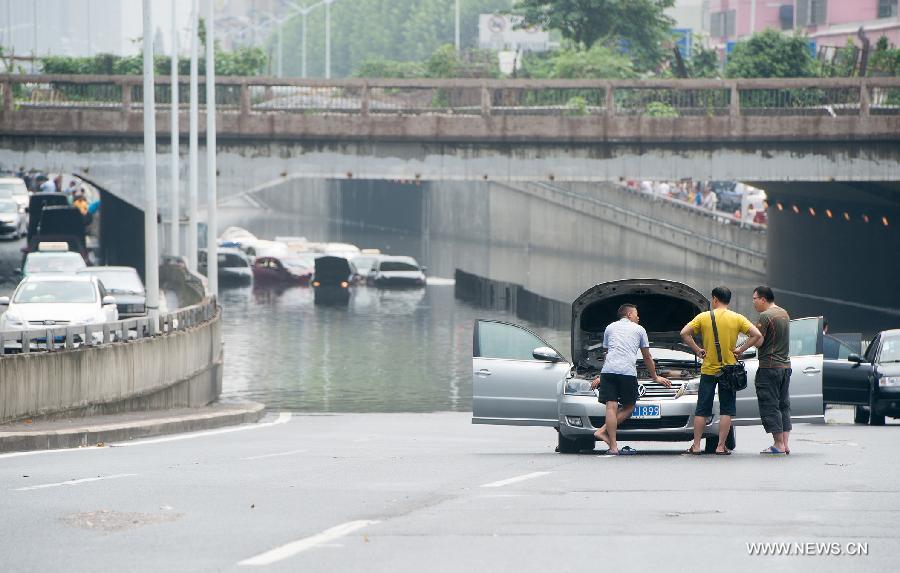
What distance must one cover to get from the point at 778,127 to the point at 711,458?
3217cm

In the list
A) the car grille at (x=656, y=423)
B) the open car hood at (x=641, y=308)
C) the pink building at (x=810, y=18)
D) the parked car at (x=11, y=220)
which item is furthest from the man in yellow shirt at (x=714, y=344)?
the pink building at (x=810, y=18)

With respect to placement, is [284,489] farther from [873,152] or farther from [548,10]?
[548,10]

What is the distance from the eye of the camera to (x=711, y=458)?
1617cm

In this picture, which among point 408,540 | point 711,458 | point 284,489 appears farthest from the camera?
point 711,458

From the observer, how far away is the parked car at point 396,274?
78.4 meters

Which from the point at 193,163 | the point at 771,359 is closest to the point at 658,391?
the point at 771,359

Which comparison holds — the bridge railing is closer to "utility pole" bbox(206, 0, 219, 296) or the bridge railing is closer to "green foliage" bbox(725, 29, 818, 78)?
"utility pole" bbox(206, 0, 219, 296)

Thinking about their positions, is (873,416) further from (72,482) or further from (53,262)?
(53,262)

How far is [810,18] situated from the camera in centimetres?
10600

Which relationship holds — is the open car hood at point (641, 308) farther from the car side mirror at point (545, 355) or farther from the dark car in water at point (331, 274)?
the dark car in water at point (331, 274)

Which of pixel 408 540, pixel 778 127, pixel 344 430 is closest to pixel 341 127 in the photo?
pixel 778 127

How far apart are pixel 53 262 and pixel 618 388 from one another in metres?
29.3

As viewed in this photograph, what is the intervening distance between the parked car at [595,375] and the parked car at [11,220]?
54.9m

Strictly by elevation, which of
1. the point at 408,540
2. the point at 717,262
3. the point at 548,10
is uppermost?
the point at 548,10
